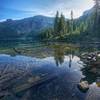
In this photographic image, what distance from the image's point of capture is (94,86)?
18.7 m

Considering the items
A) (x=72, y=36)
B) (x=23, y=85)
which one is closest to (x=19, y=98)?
(x=23, y=85)

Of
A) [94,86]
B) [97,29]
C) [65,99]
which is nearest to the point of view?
[65,99]

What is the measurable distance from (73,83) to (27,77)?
6155mm

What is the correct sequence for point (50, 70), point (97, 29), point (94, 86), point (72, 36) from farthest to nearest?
point (72, 36) < point (97, 29) < point (50, 70) < point (94, 86)

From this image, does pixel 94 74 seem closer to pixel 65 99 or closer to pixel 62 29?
pixel 65 99

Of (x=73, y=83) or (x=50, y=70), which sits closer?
(x=73, y=83)

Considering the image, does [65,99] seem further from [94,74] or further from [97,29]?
[97,29]

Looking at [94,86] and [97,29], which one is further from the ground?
[97,29]

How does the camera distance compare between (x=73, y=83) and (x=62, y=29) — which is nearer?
(x=73, y=83)

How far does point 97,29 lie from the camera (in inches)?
2918

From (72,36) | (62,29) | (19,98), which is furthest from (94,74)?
(62,29)

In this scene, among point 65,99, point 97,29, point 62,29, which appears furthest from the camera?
point 62,29

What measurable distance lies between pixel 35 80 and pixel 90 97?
7515 mm

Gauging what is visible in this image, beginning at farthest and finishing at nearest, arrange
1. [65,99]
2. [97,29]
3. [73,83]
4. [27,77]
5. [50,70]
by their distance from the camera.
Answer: [97,29] < [50,70] < [27,77] < [73,83] < [65,99]
